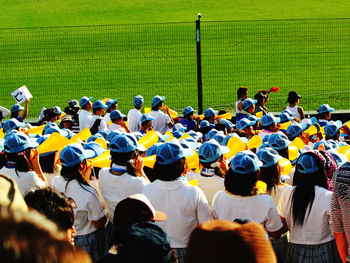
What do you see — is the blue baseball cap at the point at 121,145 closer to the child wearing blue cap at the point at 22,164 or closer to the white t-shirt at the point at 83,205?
the white t-shirt at the point at 83,205

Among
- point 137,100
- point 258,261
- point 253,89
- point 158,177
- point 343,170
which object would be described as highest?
point 258,261

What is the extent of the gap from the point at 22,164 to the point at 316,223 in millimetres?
2629

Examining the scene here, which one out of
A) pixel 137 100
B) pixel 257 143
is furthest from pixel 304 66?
pixel 257 143

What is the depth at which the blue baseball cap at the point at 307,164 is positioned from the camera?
4094 mm

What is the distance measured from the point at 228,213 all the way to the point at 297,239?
590mm

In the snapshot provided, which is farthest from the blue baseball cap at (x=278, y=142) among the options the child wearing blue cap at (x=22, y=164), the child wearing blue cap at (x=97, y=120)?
the child wearing blue cap at (x=97, y=120)

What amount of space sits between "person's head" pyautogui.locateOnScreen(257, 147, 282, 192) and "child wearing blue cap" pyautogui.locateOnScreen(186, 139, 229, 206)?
14.4 inches

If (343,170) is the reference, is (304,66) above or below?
below

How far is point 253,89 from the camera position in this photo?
58.6 feet

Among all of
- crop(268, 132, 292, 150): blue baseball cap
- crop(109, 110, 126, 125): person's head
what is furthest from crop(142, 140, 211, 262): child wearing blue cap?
crop(109, 110, 126, 125): person's head

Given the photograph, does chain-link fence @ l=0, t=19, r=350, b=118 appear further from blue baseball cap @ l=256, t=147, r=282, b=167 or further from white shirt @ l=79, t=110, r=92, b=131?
blue baseball cap @ l=256, t=147, r=282, b=167

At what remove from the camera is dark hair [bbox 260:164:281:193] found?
4676 millimetres

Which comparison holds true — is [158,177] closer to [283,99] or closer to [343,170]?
[343,170]

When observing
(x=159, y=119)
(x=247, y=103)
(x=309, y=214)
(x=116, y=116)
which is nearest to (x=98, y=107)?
(x=116, y=116)
